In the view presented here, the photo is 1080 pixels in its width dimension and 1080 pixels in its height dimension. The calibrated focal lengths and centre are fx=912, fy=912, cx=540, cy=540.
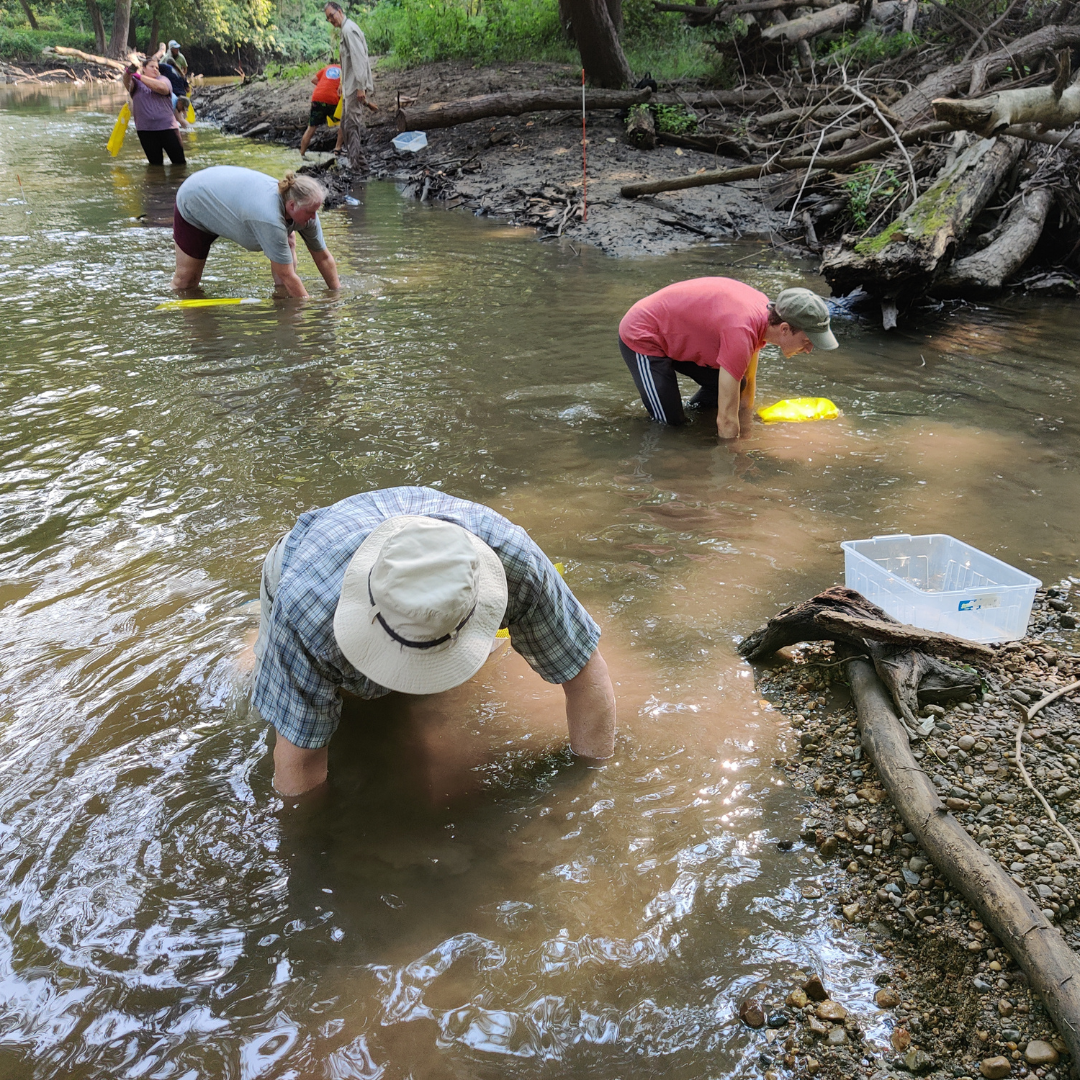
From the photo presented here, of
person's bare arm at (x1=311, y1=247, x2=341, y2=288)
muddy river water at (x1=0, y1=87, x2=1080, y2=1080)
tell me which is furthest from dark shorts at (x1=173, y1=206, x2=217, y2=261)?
person's bare arm at (x1=311, y1=247, x2=341, y2=288)

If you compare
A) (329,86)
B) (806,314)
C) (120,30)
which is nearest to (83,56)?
(120,30)

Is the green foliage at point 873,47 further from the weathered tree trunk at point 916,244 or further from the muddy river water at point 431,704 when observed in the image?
the muddy river water at point 431,704

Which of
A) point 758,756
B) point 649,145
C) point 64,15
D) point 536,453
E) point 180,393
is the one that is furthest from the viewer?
point 64,15

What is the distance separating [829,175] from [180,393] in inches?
296

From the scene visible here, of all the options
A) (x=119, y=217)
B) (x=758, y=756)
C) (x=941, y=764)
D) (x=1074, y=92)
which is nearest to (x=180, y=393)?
(x=758, y=756)

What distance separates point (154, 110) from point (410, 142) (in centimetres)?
372

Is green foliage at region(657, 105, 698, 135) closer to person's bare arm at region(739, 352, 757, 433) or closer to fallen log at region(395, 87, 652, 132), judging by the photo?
fallen log at region(395, 87, 652, 132)

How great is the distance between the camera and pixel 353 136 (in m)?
14.1

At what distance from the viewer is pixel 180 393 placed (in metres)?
5.62

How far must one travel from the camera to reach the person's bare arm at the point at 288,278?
6.96m

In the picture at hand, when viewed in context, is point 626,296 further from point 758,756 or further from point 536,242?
point 758,756

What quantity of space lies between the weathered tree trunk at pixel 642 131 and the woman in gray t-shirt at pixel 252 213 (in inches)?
255

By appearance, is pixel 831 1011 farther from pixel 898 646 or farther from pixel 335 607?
pixel 335 607

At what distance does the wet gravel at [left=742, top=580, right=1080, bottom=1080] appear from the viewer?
1.91m
